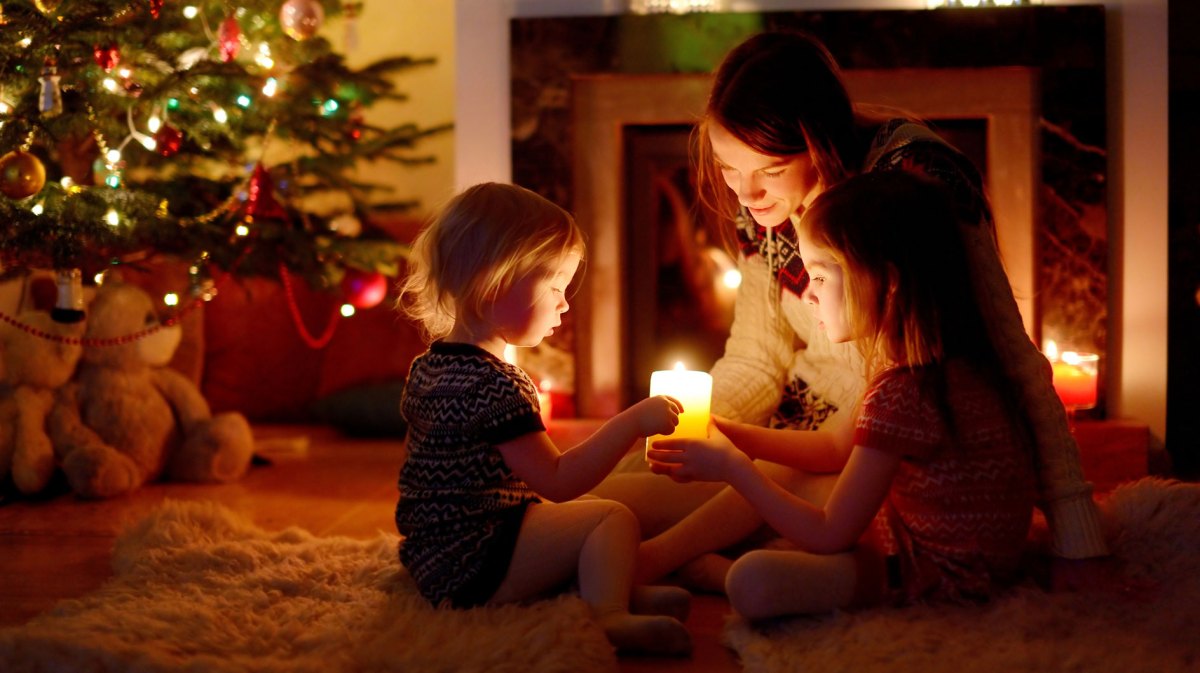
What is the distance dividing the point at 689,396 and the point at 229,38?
154 cm

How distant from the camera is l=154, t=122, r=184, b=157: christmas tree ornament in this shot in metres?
2.41

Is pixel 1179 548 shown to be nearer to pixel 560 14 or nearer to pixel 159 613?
pixel 159 613

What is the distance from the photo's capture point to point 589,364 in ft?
9.36

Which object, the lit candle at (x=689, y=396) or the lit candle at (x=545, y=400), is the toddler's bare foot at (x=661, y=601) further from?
the lit candle at (x=545, y=400)

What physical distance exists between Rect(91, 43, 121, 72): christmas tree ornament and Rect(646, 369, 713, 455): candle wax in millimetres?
1483

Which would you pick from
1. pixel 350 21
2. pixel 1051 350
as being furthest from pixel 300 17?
pixel 1051 350

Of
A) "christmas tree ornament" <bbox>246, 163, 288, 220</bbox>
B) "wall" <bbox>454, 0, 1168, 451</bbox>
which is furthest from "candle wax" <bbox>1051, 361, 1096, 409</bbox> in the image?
"christmas tree ornament" <bbox>246, 163, 288, 220</bbox>

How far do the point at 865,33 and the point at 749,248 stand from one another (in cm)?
94

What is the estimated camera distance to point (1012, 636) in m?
1.40

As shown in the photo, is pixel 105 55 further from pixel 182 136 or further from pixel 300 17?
pixel 300 17

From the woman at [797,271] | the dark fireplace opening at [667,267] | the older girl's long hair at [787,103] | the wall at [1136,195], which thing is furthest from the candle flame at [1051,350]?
the older girl's long hair at [787,103]

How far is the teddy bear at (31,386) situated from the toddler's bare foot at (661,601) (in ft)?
4.94

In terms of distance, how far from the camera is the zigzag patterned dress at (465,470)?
1.48m

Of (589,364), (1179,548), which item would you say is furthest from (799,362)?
(589,364)
